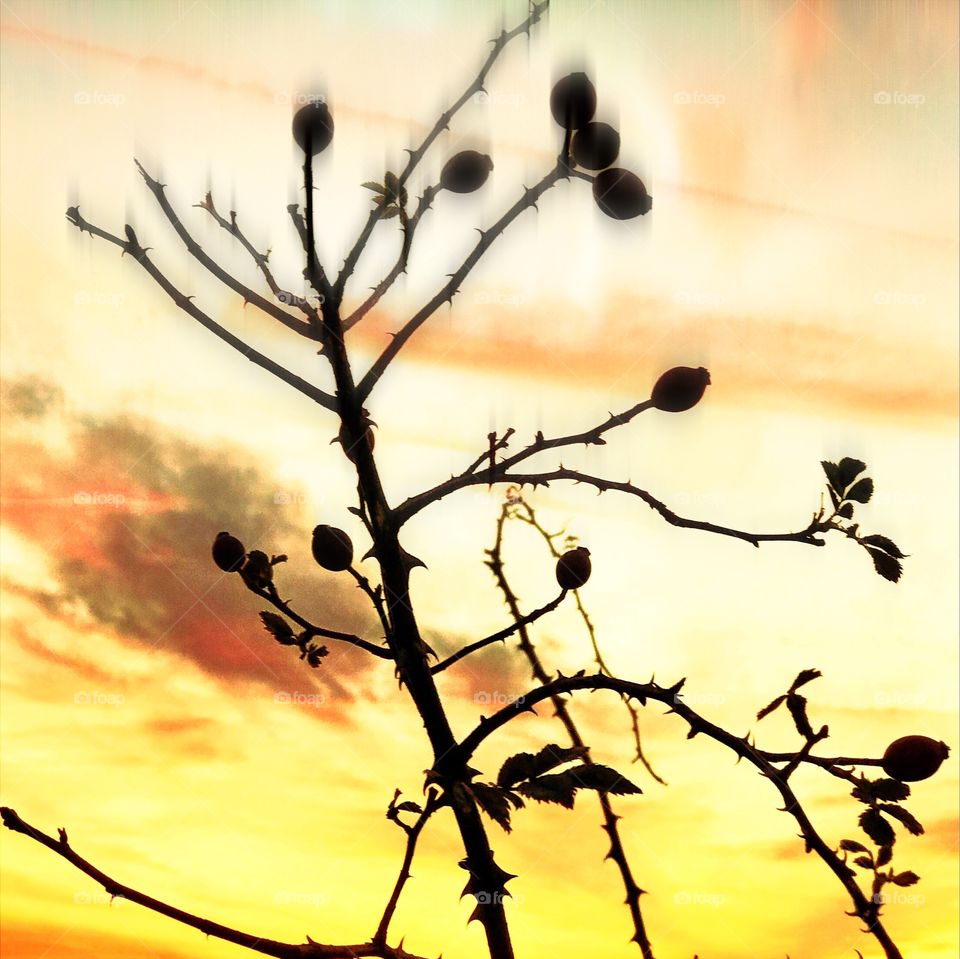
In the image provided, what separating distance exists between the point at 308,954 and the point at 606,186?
1.68 m

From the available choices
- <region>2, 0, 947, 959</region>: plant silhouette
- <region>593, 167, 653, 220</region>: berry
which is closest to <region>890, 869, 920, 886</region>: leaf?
<region>2, 0, 947, 959</region>: plant silhouette

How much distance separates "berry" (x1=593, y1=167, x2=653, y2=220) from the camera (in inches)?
96.8

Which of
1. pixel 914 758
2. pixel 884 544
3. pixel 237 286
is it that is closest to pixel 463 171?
pixel 237 286

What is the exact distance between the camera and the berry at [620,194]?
2.46 m

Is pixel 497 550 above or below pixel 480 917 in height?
above

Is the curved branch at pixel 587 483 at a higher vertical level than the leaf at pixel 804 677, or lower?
higher

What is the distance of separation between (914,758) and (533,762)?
2.28 feet

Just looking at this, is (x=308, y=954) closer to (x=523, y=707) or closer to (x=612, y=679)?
(x=523, y=707)

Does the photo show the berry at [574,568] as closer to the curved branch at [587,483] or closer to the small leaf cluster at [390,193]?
the curved branch at [587,483]

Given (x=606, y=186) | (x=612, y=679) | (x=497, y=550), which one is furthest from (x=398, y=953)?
(x=606, y=186)

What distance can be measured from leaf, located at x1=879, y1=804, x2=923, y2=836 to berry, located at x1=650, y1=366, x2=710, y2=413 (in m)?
0.88

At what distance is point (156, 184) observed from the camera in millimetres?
2533

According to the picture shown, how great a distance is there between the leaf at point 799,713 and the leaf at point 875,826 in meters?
0.22

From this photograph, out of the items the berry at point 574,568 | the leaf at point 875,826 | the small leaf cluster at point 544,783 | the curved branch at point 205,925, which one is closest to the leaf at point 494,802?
the small leaf cluster at point 544,783
